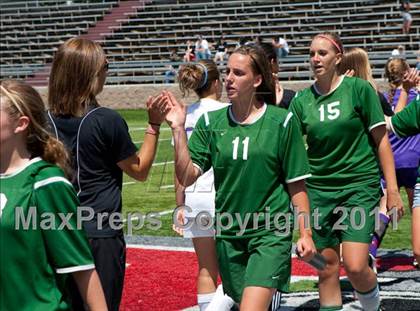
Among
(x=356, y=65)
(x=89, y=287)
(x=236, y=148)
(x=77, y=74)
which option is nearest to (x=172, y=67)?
(x=356, y=65)

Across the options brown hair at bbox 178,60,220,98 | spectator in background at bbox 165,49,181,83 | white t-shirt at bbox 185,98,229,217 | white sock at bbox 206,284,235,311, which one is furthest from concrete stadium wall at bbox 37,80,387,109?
white sock at bbox 206,284,235,311

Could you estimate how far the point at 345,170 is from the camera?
5.49 metres

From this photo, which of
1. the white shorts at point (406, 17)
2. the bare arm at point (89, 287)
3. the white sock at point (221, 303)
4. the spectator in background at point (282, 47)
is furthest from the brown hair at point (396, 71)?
the spectator in background at point (282, 47)

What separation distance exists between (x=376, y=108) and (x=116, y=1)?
36.0 meters

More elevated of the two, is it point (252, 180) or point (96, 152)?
point (96, 152)

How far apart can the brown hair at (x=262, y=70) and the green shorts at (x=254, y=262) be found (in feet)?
2.50

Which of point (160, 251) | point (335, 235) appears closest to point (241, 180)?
point (335, 235)

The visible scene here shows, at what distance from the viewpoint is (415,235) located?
5426 millimetres

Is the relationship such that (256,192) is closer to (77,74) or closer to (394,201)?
(77,74)

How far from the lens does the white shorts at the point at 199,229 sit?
552 cm

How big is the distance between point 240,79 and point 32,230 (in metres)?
1.93

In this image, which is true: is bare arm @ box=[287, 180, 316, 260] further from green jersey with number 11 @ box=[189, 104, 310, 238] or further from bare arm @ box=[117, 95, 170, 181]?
bare arm @ box=[117, 95, 170, 181]

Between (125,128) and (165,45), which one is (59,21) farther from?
(125,128)

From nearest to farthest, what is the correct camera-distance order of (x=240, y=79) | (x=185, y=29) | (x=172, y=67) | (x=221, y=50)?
(x=240, y=79) → (x=221, y=50) → (x=172, y=67) → (x=185, y=29)
